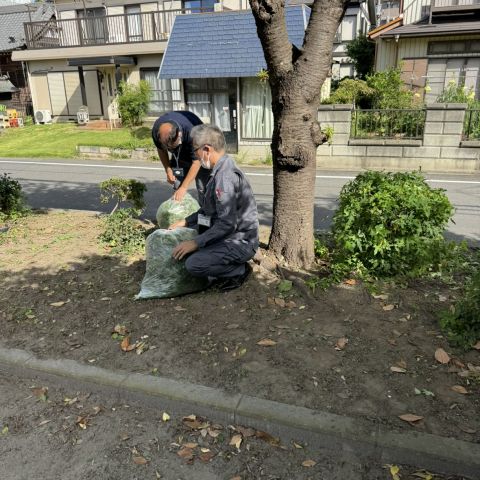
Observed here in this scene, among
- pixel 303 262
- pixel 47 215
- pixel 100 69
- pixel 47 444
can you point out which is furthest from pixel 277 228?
pixel 100 69

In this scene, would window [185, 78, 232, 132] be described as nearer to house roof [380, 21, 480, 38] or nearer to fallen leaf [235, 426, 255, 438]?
house roof [380, 21, 480, 38]

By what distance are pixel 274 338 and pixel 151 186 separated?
714 cm

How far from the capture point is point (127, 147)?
1474 centimetres

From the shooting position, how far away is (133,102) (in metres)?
19.3

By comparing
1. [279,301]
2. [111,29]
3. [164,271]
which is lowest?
[279,301]

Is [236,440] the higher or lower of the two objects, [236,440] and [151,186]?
the lower

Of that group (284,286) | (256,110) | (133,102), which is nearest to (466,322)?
(284,286)

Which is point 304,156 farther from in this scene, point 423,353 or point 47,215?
point 47,215

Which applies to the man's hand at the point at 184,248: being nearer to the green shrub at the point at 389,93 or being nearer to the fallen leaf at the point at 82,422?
the fallen leaf at the point at 82,422

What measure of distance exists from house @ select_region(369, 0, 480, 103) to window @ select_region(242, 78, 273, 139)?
5.42m

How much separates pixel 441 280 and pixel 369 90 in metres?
10.9

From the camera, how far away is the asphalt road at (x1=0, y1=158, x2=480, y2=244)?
24.1 feet

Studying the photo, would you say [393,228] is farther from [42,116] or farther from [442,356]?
[42,116]

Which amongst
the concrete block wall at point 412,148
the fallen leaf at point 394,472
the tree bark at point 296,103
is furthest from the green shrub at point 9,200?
the concrete block wall at point 412,148
